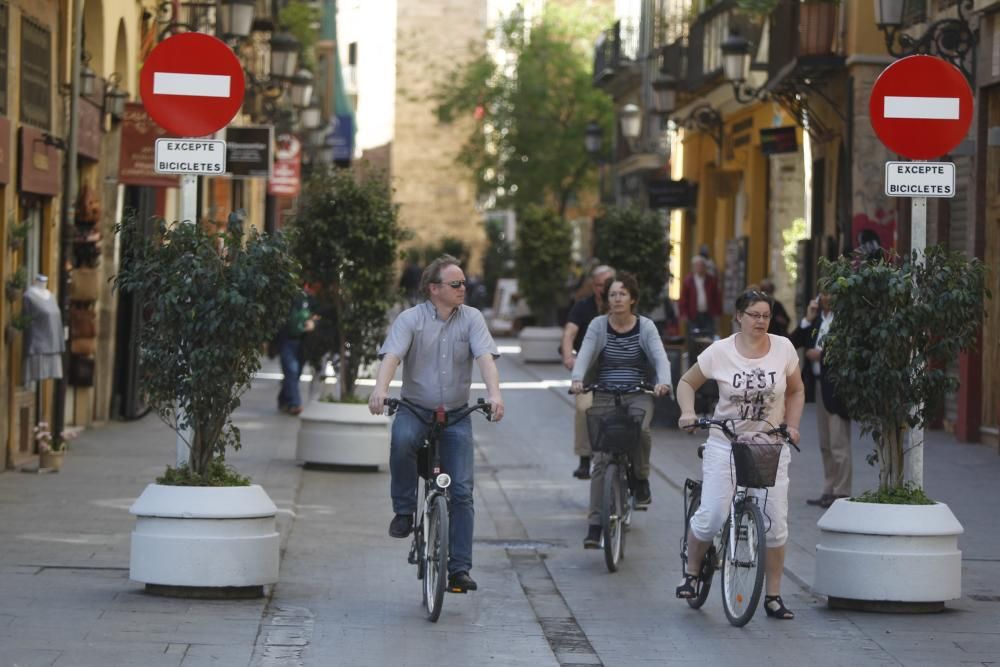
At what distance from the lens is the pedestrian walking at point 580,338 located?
566 inches

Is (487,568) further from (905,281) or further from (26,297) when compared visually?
(26,297)

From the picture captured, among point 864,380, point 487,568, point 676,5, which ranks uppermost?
point 676,5

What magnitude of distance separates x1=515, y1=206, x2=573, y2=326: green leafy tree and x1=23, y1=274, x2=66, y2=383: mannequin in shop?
24.4 meters

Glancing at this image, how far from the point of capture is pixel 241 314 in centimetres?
977

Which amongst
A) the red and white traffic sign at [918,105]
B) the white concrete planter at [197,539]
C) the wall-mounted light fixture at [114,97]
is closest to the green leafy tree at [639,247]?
the wall-mounted light fixture at [114,97]

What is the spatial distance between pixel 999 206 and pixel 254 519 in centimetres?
1185

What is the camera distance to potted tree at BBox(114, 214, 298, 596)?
962cm

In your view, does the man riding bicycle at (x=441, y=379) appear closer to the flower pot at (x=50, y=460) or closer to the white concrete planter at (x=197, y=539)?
the white concrete planter at (x=197, y=539)

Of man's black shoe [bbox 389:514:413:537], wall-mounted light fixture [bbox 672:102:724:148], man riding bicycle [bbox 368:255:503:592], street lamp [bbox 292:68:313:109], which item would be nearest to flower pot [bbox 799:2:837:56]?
street lamp [bbox 292:68:313:109]

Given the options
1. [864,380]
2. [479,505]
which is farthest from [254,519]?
[479,505]

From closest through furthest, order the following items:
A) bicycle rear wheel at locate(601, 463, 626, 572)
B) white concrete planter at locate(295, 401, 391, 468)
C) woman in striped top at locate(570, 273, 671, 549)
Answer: bicycle rear wheel at locate(601, 463, 626, 572)
woman in striped top at locate(570, 273, 671, 549)
white concrete planter at locate(295, 401, 391, 468)

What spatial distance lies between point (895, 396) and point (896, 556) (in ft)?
2.63

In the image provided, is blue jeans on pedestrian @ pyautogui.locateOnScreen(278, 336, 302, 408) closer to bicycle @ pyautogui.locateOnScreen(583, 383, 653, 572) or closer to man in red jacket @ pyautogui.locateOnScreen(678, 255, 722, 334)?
man in red jacket @ pyautogui.locateOnScreen(678, 255, 722, 334)

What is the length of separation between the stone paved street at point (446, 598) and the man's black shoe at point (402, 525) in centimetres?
37
